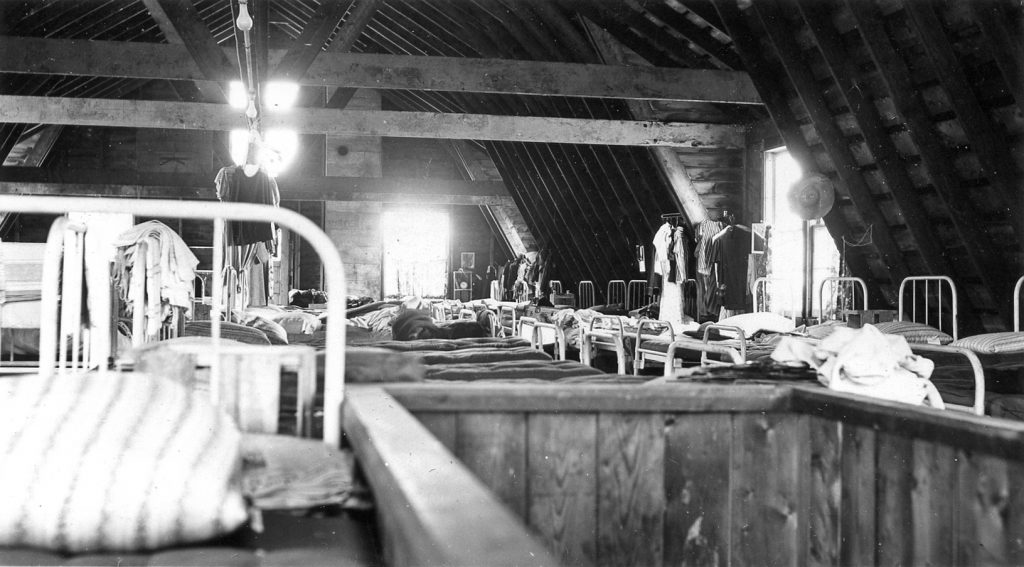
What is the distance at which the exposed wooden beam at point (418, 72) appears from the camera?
552 centimetres

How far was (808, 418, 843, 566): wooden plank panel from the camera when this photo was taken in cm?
192

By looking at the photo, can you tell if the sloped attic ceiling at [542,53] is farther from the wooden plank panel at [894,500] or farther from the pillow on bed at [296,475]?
the wooden plank panel at [894,500]

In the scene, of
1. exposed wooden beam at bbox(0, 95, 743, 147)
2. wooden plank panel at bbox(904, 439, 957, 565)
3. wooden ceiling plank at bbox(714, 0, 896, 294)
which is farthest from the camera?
exposed wooden beam at bbox(0, 95, 743, 147)

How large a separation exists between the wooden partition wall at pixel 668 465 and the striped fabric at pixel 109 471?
1.88 feet

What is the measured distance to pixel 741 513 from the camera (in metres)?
2.05

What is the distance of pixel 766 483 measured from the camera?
204 cm

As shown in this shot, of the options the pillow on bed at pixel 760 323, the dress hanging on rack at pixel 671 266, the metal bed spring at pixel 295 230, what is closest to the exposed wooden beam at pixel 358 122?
the dress hanging on rack at pixel 671 266

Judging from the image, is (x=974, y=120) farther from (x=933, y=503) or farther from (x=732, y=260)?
(x=933, y=503)

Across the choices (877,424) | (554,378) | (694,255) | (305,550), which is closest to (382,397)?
(305,550)

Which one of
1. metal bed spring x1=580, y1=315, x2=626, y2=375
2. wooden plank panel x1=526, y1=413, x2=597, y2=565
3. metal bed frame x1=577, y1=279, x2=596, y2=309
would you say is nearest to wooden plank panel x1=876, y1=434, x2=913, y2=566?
wooden plank panel x1=526, y1=413, x2=597, y2=565

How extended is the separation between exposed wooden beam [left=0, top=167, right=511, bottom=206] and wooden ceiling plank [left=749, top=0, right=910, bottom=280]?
7089mm

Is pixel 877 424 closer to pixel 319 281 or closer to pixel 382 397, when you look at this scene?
pixel 382 397

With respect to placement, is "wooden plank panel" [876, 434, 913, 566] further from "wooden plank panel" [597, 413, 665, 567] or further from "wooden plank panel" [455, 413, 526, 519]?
"wooden plank panel" [455, 413, 526, 519]

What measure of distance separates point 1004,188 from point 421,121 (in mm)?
4285
